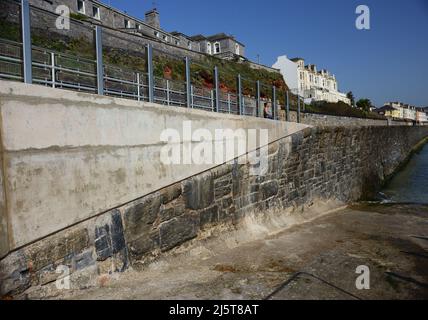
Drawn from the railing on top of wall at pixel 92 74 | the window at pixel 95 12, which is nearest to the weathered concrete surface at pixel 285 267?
the railing on top of wall at pixel 92 74

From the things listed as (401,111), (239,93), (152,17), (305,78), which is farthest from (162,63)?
(401,111)

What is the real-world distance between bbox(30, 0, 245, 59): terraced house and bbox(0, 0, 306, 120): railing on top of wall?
16943 mm

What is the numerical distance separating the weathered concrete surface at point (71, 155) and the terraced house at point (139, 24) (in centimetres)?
1831

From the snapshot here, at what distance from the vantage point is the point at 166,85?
244 inches

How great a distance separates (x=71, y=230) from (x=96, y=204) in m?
0.45

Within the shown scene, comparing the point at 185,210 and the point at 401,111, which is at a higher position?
the point at 401,111

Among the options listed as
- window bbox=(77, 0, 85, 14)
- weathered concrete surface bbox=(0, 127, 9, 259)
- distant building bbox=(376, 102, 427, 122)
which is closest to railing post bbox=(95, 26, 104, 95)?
weathered concrete surface bbox=(0, 127, 9, 259)

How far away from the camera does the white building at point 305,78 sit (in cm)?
7560

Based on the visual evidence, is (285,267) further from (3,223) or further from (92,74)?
(92,74)

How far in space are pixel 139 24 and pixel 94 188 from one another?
122 ft

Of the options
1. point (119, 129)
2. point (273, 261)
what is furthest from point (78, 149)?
point (273, 261)

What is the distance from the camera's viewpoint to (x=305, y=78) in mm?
84500

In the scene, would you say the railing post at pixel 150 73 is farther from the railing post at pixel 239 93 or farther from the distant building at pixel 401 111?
the distant building at pixel 401 111

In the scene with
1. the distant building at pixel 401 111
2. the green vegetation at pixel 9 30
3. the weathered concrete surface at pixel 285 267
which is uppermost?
the distant building at pixel 401 111
